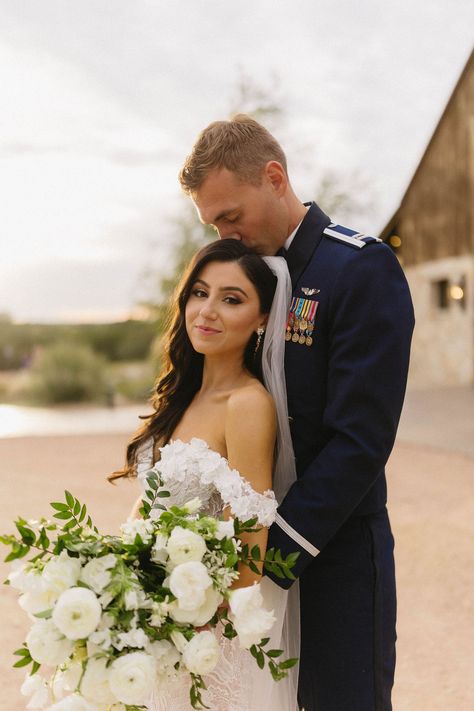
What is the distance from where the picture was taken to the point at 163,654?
1737mm

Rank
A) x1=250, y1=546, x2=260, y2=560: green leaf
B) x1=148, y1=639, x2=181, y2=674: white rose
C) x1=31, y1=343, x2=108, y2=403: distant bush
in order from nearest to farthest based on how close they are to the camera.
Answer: x1=148, y1=639, x2=181, y2=674: white rose, x1=250, y1=546, x2=260, y2=560: green leaf, x1=31, y1=343, x2=108, y2=403: distant bush

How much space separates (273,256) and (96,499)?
6419mm

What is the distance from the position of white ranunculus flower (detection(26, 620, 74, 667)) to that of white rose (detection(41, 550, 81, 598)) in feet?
0.24

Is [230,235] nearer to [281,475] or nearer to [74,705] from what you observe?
[281,475]

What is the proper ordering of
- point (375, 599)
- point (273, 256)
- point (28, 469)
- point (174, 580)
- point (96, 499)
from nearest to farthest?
point (174, 580), point (375, 599), point (273, 256), point (96, 499), point (28, 469)

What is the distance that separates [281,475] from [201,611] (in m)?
0.54

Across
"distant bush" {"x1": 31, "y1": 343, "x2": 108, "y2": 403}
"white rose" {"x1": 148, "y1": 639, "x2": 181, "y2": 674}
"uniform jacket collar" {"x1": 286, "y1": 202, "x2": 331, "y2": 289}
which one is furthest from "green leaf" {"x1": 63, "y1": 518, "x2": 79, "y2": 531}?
"distant bush" {"x1": 31, "y1": 343, "x2": 108, "y2": 403}

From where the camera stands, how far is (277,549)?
2.03m

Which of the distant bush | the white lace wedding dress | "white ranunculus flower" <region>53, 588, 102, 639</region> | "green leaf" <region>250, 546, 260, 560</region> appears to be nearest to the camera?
"white ranunculus flower" <region>53, 588, 102, 639</region>

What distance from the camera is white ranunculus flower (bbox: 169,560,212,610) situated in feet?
5.49

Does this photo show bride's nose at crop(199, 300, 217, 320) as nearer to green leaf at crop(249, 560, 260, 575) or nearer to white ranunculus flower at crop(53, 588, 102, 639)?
green leaf at crop(249, 560, 260, 575)

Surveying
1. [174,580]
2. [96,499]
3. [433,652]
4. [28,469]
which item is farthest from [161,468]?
[28,469]

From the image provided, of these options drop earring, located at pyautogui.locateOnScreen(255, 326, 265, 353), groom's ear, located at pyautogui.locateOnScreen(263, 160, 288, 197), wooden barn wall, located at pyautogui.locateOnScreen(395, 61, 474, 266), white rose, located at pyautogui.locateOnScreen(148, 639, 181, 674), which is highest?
wooden barn wall, located at pyautogui.locateOnScreen(395, 61, 474, 266)

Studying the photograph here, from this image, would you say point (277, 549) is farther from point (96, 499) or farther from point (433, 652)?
point (96, 499)
